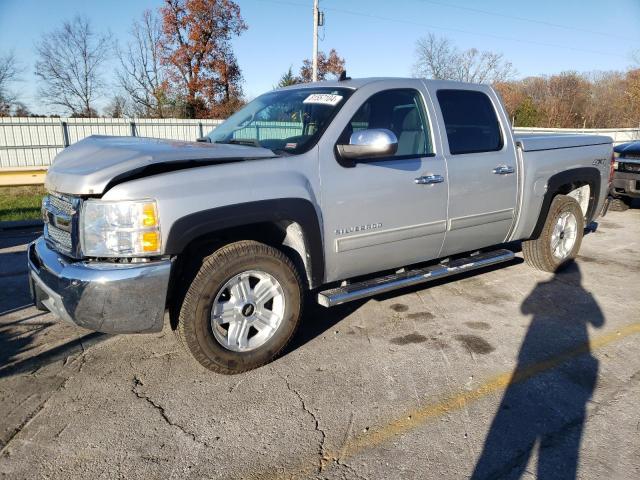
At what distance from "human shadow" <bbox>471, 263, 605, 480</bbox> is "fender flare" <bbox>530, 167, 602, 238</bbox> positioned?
37.1 inches

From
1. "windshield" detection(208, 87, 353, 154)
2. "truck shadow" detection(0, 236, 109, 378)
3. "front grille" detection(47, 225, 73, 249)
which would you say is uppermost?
"windshield" detection(208, 87, 353, 154)

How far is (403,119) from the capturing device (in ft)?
13.4

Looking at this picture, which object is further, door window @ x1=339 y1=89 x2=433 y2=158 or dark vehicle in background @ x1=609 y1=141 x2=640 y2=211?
dark vehicle in background @ x1=609 y1=141 x2=640 y2=211

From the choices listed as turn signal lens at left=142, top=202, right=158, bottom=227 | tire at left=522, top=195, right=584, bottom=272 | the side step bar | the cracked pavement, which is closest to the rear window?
the side step bar

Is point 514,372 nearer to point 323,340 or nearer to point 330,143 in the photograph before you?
point 323,340

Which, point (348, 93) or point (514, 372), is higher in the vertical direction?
point (348, 93)

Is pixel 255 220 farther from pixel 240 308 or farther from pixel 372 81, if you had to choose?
pixel 372 81

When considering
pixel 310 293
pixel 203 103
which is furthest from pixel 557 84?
pixel 310 293

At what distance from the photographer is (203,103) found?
98.6 ft

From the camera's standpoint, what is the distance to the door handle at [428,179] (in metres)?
3.86

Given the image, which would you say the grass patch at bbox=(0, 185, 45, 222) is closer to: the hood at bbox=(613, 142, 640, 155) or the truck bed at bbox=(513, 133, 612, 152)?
the truck bed at bbox=(513, 133, 612, 152)

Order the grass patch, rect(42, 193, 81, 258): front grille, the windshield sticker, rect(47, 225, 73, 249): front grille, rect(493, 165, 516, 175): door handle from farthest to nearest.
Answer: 1. the grass patch
2. rect(493, 165, 516, 175): door handle
3. the windshield sticker
4. rect(47, 225, 73, 249): front grille
5. rect(42, 193, 81, 258): front grille

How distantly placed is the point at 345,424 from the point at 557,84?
132 ft

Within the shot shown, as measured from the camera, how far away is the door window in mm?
3879
